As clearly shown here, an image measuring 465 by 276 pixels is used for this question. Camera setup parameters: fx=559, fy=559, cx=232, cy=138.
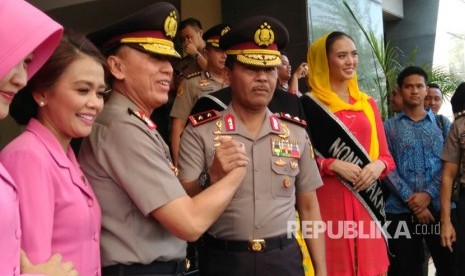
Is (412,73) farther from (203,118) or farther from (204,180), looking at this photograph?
(204,180)

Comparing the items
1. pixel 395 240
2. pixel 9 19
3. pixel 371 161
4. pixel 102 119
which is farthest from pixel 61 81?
pixel 395 240

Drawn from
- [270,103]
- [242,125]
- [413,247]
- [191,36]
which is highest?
[191,36]

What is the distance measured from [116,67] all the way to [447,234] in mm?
2425

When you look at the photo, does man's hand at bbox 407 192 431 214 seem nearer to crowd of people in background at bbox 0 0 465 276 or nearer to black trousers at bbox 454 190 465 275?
crowd of people in background at bbox 0 0 465 276

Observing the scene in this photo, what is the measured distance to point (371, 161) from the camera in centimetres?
291

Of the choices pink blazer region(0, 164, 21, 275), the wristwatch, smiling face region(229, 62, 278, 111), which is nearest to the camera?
pink blazer region(0, 164, 21, 275)

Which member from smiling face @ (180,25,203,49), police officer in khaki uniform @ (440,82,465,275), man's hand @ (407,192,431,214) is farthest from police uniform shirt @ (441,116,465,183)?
smiling face @ (180,25,203,49)

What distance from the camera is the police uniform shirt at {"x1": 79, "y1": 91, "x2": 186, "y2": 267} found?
1.62 metres

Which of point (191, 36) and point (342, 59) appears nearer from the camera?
point (342, 59)

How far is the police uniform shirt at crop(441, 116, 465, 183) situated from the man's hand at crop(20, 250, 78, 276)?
8.73 feet

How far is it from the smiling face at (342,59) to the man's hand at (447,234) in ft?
3.72

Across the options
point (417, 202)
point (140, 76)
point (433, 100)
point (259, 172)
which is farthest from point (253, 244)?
point (433, 100)

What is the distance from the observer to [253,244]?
2.08 m

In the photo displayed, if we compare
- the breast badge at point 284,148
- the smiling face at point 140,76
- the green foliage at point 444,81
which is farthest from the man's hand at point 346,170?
the green foliage at point 444,81
